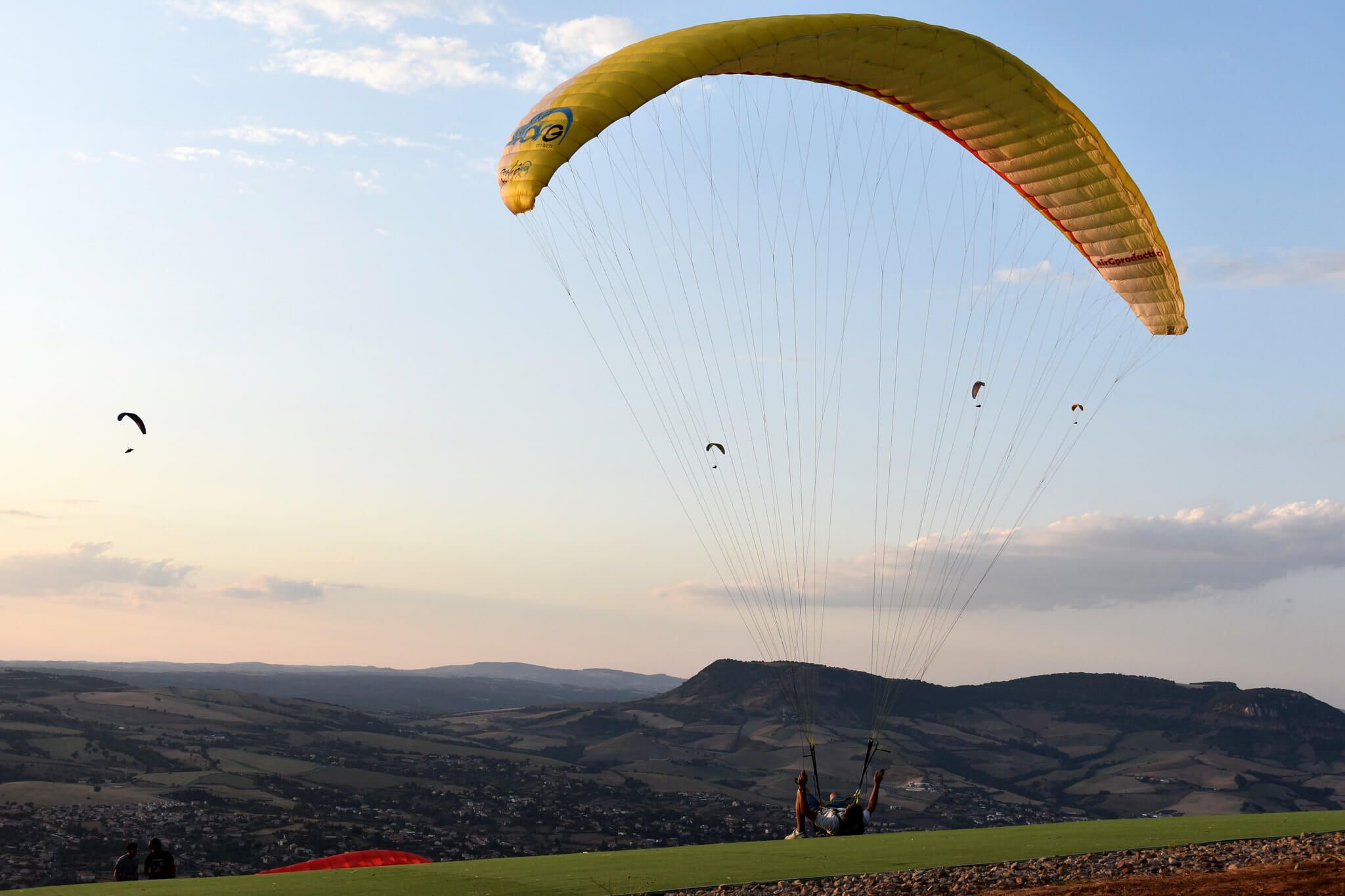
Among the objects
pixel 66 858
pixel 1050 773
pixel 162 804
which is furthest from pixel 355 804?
pixel 1050 773

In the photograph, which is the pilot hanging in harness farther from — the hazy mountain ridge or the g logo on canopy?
the hazy mountain ridge

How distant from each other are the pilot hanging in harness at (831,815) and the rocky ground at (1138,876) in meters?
4.32

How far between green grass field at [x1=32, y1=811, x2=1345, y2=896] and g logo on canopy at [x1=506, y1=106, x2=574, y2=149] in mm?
10023

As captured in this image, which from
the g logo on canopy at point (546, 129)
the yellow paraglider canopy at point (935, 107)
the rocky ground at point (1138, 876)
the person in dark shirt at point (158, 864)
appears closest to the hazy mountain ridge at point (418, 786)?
the yellow paraglider canopy at point (935, 107)

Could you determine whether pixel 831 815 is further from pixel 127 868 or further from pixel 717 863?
pixel 127 868

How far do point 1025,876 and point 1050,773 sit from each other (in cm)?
19270

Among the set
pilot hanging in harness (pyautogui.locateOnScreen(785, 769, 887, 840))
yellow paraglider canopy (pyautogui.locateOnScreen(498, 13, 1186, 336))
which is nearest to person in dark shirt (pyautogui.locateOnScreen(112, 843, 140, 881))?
pilot hanging in harness (pyautogui.locateOnScreen(785, 769, 887, 840))

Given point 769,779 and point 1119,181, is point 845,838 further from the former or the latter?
point 769,779

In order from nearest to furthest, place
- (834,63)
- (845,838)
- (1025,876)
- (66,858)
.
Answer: (1025,876) → (834,63) → (845,838) → (66,858)

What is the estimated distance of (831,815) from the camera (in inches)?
760

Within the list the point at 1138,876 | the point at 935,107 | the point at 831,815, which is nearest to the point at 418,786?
the point at 831,815

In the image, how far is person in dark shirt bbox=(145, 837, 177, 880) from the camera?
17328mm

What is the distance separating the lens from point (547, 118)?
15.6 m

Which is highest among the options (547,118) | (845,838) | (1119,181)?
(1119,181)
